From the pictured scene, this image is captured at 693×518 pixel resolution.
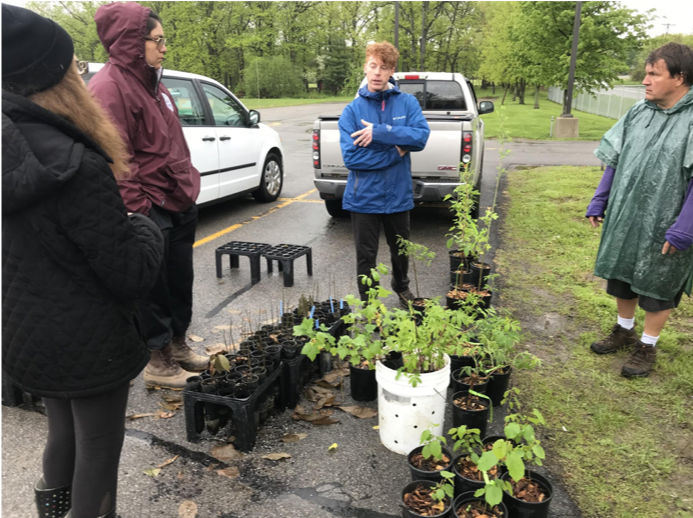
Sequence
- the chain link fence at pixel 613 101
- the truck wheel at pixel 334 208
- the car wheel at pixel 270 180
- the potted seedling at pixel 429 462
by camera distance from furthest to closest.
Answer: the chain link fence at pixel 613 101, the car wheel at pixel 270 180, the truck wheel at pixel 334 208, the potted seedling at pixel 429 462

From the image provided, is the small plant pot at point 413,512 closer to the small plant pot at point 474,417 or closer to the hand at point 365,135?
the small plant pot at point 474,417

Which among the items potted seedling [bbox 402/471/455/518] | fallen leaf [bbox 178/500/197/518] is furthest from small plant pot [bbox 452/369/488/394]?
fallen leaf [bbox 178/500/197/518]

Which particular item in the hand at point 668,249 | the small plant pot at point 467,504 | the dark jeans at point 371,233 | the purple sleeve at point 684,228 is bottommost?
the small plant pot at point 467,504

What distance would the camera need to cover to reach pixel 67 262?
1667mm

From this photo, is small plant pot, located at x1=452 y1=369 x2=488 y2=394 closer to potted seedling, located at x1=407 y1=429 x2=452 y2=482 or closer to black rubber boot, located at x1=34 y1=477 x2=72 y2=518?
potted seedling, located at x1=407 y1=429 x2=452 y2=482

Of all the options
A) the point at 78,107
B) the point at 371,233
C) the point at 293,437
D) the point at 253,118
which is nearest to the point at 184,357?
the point at 293,437

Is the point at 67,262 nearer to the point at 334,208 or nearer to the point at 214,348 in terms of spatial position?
the point at 214,348

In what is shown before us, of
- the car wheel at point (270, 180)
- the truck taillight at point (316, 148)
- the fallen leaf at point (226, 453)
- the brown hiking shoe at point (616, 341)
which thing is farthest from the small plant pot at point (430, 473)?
the car wheel at point (270, 180)

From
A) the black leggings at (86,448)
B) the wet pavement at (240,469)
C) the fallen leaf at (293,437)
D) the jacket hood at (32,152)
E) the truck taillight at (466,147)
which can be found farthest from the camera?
the truck taillight at (466,147)

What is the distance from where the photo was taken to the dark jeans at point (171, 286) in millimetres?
3410

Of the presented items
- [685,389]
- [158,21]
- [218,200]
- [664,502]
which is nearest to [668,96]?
[685,389]

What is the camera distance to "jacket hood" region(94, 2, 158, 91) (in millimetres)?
2959

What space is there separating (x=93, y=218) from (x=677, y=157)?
338 centimetres

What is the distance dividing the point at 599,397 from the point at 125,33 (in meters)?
3.66
